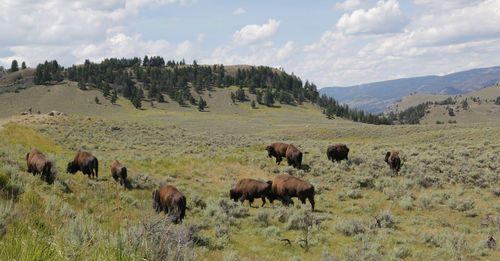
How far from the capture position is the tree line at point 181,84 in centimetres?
14725

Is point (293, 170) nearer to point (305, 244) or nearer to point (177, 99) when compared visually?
point (305, 244)

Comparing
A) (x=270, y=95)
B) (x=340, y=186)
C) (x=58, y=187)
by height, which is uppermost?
(x=270, y=95)

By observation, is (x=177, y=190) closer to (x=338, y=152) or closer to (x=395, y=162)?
(x=338, y=152)

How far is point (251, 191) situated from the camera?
13.6 m

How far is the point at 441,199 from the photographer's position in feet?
45.1

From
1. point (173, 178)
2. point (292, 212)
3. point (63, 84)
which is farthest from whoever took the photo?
point (63, 84)

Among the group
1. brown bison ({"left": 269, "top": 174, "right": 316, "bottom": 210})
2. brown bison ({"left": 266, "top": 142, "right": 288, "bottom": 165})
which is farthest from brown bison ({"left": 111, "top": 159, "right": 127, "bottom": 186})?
brown bison ({"left": 266, "top": 142, "right": 288, "bottom": 165})

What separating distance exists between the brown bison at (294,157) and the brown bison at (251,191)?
23.6 ft

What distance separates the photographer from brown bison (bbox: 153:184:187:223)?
10.1 meters

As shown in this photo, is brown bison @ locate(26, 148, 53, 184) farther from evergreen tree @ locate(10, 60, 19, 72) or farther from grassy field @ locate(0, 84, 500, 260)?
evergreen tree @ locate(10, 60, 19, 72)

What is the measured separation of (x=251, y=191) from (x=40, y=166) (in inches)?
343

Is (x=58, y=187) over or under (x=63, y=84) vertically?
under

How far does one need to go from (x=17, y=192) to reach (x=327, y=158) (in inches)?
749

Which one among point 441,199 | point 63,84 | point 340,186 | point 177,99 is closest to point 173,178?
point 340,186
